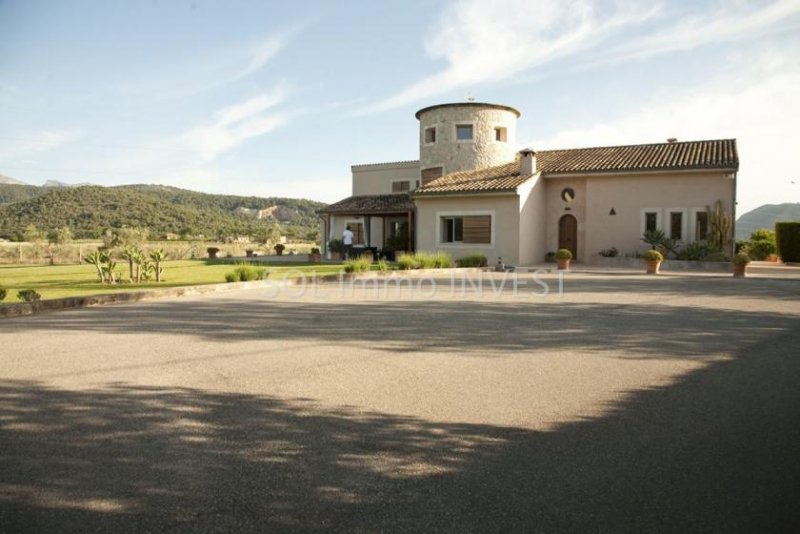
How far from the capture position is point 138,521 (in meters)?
2.93

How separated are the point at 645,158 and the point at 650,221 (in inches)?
111

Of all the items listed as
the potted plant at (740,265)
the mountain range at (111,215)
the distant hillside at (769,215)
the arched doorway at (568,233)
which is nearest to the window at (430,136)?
the arched doorway at (568,233)

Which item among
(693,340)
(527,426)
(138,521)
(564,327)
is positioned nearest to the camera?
(138,521)

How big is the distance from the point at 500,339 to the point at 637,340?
1.83m

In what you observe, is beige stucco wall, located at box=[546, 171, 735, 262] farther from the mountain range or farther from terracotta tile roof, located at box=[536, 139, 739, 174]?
the mountain range

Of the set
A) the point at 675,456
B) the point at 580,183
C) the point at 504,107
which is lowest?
the point at 675,456

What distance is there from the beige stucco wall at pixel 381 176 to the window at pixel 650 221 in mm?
13086

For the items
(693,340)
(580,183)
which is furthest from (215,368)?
(580,183)

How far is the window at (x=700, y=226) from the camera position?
2322cm

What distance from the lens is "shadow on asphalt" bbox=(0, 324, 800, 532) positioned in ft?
9.80

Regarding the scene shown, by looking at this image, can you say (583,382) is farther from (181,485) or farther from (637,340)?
(181,485)

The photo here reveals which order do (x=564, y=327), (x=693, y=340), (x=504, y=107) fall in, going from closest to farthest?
(x=693, y=340), (x=564, y=327), (x=504, y=107)

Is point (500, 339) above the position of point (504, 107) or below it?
below

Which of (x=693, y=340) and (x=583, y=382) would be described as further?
(x=693, y=340)
